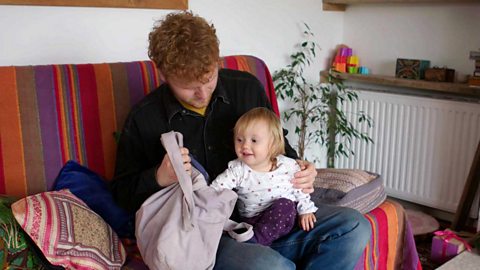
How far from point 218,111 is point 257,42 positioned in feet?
3.87

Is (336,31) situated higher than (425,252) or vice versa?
(336,31)

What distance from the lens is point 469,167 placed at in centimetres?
274

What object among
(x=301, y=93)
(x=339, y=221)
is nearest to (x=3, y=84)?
(x=339, y=221)

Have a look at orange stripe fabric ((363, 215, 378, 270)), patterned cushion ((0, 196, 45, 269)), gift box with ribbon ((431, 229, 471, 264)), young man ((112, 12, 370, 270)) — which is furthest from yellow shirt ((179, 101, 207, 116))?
gift box with ribbon ((431, 229, 471, 264))

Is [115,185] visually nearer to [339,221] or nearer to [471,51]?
[339,221]

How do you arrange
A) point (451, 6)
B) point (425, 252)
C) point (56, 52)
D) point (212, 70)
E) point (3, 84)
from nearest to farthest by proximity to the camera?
point (212, 70), point (3, 84), point (56, 52), point (425, 252), point (451, 6)

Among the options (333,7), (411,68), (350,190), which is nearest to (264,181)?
(350,190)

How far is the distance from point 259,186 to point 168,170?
319mm

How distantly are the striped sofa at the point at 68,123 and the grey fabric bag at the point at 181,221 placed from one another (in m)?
0.19

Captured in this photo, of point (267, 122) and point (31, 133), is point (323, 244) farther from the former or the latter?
point (31, 133)

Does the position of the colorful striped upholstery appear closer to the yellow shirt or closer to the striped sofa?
the striped sofa

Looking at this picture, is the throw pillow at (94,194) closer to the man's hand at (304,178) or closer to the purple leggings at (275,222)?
the purple leggings at (275,222)

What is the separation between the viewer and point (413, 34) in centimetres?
297

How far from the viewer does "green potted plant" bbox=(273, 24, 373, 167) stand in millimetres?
3006
